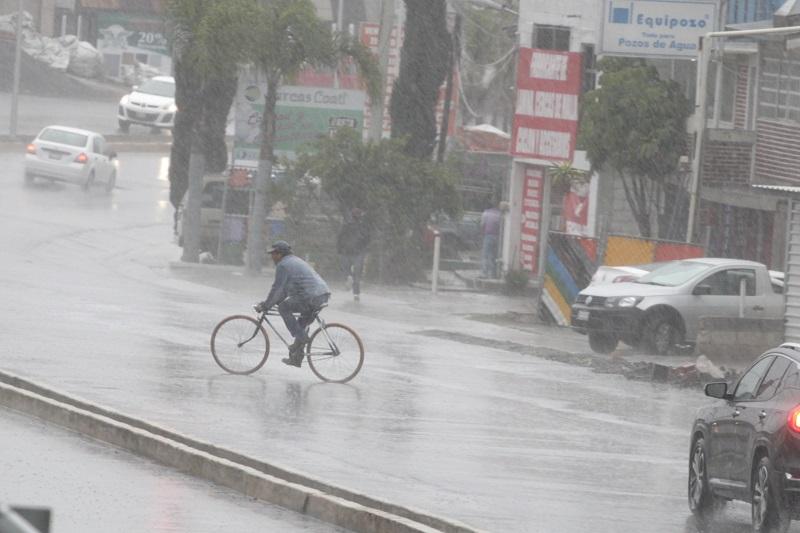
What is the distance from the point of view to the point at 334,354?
18875mm

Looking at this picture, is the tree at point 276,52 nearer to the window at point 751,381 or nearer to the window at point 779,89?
the window at point 779,89

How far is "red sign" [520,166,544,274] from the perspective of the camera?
4097cm

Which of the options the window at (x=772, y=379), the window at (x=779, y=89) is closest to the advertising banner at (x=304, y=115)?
the window at (x=779, y=89)

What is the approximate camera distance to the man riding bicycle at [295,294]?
18.7 m

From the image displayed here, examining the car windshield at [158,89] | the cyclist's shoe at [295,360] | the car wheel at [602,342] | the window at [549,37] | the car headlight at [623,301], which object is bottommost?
the car wheel at [602,342]

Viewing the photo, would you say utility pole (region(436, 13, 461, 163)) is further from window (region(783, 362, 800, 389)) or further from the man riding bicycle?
window (region(783, 362, 800, 389))

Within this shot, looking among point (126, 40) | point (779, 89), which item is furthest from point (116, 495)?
point (126, 40)

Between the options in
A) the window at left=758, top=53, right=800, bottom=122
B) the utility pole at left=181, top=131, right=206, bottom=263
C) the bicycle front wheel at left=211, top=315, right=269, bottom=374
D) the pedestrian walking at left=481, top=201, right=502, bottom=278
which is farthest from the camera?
the pedestrian walking at left=481, top=201, right=502, bottom=278

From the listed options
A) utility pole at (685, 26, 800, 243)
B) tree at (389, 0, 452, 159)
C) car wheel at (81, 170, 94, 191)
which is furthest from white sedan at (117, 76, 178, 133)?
utility pole at (685, 26, 800, 243)

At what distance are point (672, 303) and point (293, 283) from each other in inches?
351

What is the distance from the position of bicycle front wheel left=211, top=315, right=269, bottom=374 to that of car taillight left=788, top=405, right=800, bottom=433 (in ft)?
30.0

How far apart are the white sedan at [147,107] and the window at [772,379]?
50232 mm

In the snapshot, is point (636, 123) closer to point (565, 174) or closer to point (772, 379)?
point (565, 174)

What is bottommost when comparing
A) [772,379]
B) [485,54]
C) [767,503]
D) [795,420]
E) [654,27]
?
[767,503]
